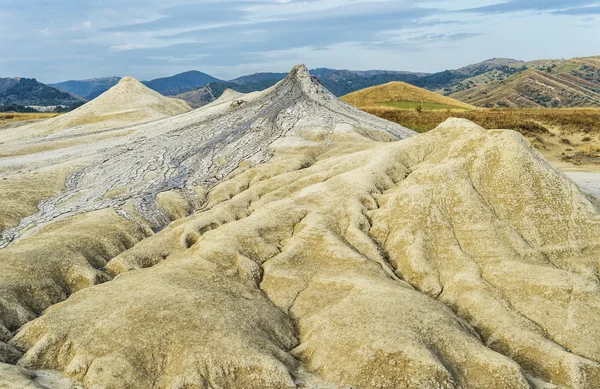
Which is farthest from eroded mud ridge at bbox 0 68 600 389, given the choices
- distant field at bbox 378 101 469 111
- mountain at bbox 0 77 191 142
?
distant field at bbox 378 101 469 111

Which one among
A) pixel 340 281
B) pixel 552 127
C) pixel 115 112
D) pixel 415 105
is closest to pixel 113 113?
pixel 115 112

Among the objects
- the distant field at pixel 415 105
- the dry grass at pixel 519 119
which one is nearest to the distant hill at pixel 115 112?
the dry grass at pixel 519 119

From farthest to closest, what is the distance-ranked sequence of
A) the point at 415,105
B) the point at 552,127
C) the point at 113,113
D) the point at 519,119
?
the point at 415,105, the point at 113,113, the point at 519,119, the point at 552,127

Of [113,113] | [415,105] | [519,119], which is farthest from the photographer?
[415,105]

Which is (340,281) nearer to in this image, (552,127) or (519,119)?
(552,127)

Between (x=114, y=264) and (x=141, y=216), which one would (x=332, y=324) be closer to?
(x=114, y=264)

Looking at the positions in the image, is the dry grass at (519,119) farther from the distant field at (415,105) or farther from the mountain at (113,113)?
the mountain at (113,113)
